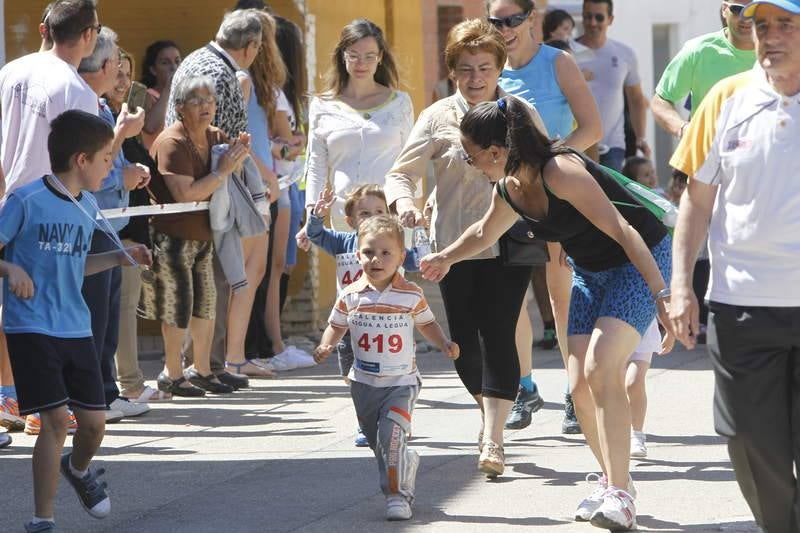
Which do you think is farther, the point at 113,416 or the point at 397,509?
the point at 113,416

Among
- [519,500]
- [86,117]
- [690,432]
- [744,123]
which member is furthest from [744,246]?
[690,432]

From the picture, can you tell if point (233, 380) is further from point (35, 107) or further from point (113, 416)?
point (35, 107)

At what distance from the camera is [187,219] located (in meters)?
9.15

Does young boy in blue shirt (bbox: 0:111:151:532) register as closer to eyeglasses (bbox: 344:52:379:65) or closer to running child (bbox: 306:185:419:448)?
running child (bbox: 306:185:419:448)

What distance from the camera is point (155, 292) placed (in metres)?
9.20

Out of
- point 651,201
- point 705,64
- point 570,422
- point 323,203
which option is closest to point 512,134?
point 651,201

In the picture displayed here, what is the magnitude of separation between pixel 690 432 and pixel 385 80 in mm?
2558

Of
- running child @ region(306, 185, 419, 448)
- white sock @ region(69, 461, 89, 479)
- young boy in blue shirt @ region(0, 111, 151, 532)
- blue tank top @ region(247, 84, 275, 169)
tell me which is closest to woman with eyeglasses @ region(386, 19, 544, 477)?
running child @ region(306, 185, 419, 448)

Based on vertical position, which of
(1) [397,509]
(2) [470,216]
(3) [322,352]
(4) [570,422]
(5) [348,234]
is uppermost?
(2) [470,216]

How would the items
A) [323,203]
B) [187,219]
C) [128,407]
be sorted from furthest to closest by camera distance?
[187,219]
[128,407]
[323,203]

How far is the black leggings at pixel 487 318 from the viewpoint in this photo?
6.98 metres

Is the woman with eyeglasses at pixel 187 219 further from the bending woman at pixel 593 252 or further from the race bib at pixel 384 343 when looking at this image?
the bending woman at pixel 593 252

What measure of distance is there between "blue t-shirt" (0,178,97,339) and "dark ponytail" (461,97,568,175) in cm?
157

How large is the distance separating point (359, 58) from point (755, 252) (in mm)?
4084
